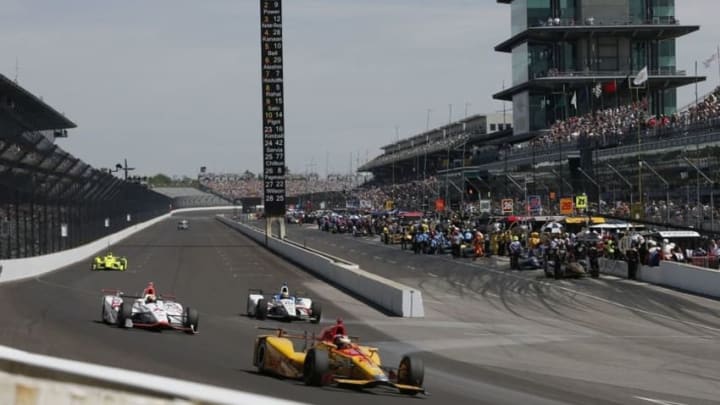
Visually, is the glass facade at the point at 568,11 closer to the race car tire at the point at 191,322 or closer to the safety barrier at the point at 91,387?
the race car tire at the point at 191,322

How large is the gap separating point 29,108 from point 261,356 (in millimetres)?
92028

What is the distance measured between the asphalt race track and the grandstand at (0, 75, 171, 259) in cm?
204

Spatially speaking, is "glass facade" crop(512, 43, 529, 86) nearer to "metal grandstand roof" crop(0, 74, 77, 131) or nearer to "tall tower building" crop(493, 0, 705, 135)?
"tall tower building" crop(493, 0, 705, 135)

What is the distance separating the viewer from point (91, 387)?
5.87 meters

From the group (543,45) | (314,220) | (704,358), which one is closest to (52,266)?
(704,358)

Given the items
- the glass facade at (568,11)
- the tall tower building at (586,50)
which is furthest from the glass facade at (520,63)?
the glass facade at (568,11)

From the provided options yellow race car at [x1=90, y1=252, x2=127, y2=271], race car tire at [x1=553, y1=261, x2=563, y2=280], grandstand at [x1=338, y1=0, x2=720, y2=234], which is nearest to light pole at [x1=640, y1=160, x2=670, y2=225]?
grandstand at [x1=338, y1=0, x2=720, y2=234]

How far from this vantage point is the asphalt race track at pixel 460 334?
50.6 feet

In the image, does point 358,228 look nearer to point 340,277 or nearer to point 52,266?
point 52,266

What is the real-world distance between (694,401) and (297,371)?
5.49 meters

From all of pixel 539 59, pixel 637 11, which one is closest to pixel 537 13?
pixel 539 59

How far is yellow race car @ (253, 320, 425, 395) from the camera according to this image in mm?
14219

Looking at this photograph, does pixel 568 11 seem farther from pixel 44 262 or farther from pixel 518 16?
pixel 44 262

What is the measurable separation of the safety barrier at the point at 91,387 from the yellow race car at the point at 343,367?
24.6 feet
